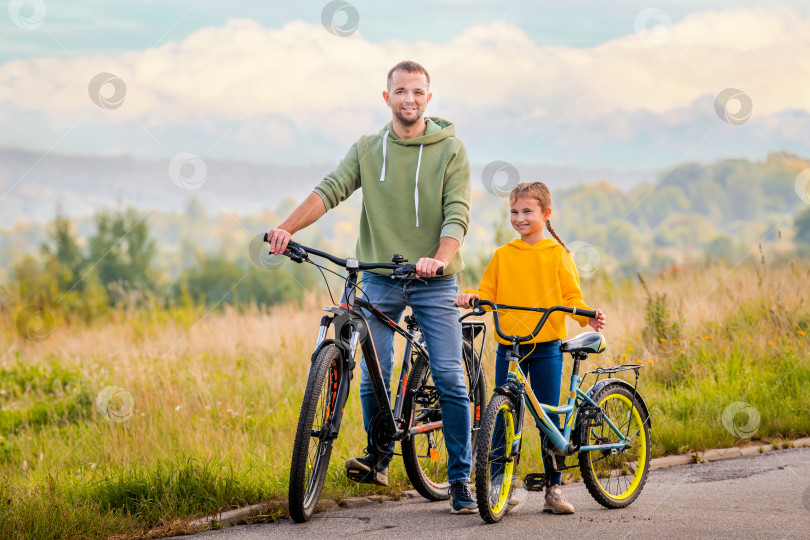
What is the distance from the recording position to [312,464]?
4.46 m

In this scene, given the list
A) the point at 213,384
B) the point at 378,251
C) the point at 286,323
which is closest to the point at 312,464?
the point at 378,251

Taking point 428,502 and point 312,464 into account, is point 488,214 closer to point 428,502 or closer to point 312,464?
point 428,502

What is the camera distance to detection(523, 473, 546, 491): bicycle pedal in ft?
15.6

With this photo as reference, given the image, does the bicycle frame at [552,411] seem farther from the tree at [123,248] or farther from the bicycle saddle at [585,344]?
the tree at [123,248]

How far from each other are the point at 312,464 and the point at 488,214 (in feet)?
24.2

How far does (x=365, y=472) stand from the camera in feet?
16.1

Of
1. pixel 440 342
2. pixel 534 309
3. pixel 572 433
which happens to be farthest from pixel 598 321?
pixel 440 342

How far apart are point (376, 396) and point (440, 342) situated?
0.46m

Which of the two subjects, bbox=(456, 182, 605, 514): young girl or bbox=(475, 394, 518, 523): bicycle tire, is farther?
bbox=(456, 182, 605, 514): young girl

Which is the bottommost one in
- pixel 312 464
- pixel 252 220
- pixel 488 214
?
pixel 312 464

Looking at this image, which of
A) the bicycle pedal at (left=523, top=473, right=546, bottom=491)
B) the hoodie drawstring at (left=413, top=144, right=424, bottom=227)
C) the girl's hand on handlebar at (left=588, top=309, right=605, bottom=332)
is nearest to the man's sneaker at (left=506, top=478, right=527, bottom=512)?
the bicycle pedal at (left=523, top=473, right=546, bottom=491)

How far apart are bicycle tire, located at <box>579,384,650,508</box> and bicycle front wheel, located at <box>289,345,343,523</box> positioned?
1.45 meters

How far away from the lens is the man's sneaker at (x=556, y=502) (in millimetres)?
4828

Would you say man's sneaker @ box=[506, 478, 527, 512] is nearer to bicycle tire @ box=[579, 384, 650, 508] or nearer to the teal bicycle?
the teal bicycle
